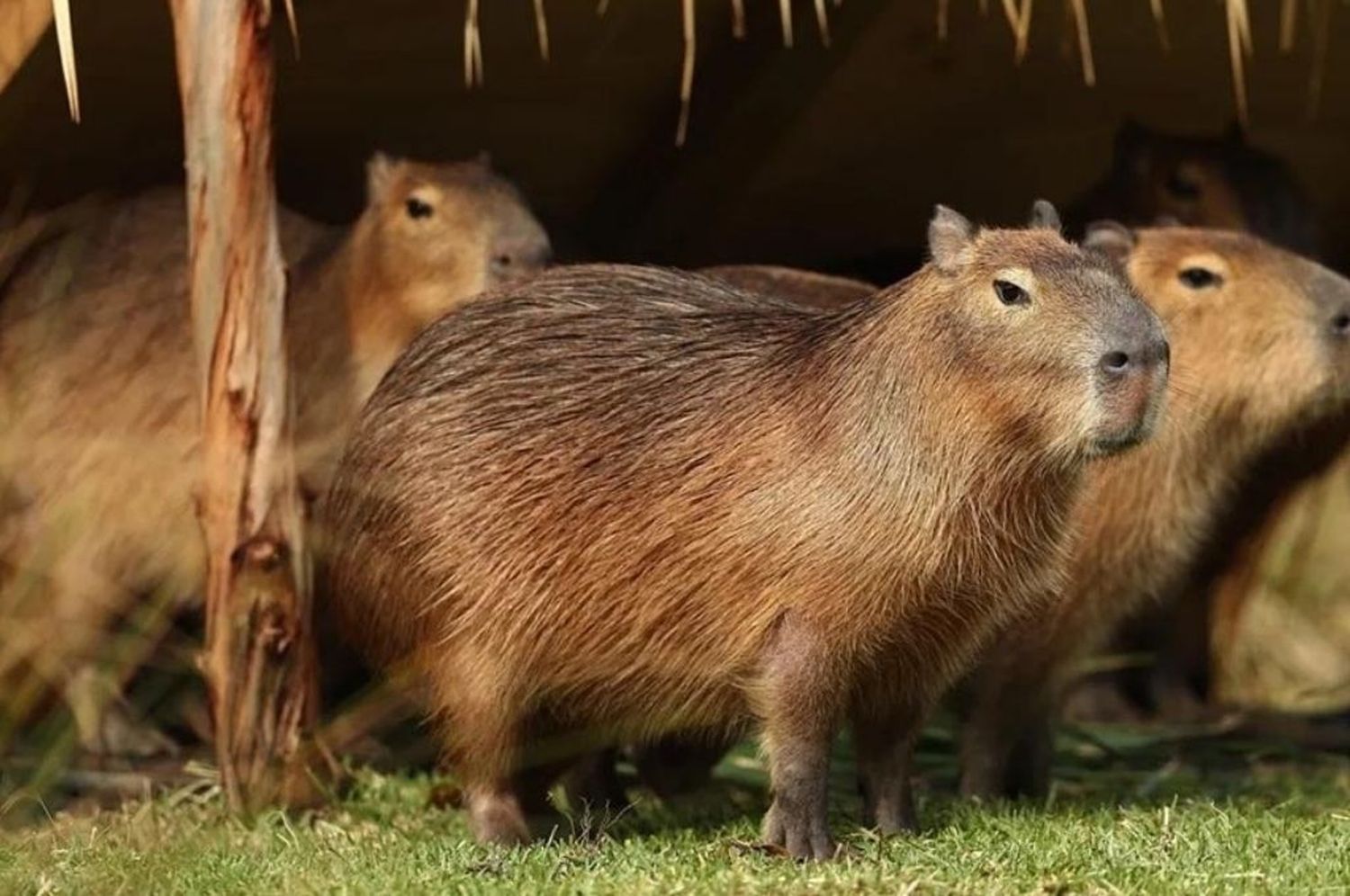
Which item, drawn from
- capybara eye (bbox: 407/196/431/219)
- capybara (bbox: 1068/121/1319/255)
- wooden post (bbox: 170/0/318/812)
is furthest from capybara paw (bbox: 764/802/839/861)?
capybara (bbox: 1068/121/1319/255)

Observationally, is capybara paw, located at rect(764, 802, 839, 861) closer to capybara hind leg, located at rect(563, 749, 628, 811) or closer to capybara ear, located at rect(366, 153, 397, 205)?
capybara hind leg, located at rect(563, 749, 628, 811)

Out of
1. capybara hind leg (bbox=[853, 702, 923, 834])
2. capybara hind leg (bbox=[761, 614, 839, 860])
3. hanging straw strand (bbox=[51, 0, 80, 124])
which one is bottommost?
capybara hind leg (bbox=[853, 702, 923, 834])

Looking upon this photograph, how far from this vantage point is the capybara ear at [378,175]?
22.1 ft

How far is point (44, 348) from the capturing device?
21.6ft

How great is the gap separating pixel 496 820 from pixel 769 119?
2808 millimetres

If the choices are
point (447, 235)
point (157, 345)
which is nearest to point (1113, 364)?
point (447, 235)

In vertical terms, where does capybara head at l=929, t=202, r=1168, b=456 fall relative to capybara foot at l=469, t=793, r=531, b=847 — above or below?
above

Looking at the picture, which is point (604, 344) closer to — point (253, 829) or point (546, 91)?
point (253, 829)

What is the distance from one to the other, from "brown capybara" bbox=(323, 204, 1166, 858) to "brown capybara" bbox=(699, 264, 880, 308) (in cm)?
77

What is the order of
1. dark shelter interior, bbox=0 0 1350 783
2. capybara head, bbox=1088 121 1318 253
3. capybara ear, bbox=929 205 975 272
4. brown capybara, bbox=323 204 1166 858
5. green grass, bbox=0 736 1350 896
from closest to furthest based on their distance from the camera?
1. green grass, bbox=0 736 1350 896
2. brown capybara, bbox=323 204 1166 858
3. capybara ear, bbox=929 205 975 272
4. dark shelter interior, bbox=0 0 1350 783
5. capybara head, bbox=1088 121 1318 253

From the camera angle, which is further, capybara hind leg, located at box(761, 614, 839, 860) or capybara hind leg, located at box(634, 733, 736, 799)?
capybara hind leg, located at box(634, 733, 736, 799)

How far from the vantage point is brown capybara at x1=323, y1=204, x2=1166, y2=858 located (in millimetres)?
4809

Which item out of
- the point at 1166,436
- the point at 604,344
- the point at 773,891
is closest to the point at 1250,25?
the point at 1166,436

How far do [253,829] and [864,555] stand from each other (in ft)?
4.75
